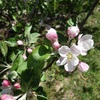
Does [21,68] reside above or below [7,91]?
above

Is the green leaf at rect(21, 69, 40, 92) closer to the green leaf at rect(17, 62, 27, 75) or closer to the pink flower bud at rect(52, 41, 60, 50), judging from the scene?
the green leaf at rect(17, 62, 27, 75)

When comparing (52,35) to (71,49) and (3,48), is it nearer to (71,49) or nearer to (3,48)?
(71,49)

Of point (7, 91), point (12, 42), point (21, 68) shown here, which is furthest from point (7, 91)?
point (12, 42)

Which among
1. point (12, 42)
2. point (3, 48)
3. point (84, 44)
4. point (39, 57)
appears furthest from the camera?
point (12, 42)

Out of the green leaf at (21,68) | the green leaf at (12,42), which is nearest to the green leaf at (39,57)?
the green leaf at (21,68)

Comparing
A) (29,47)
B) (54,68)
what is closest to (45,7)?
(54,68)

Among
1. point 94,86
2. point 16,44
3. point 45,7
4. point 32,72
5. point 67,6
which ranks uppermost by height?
point 32,72

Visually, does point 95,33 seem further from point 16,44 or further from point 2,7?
point 16,44

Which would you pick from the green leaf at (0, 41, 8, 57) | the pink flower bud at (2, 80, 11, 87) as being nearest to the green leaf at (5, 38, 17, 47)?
the green leaf at (0, 41, 8, 57)
